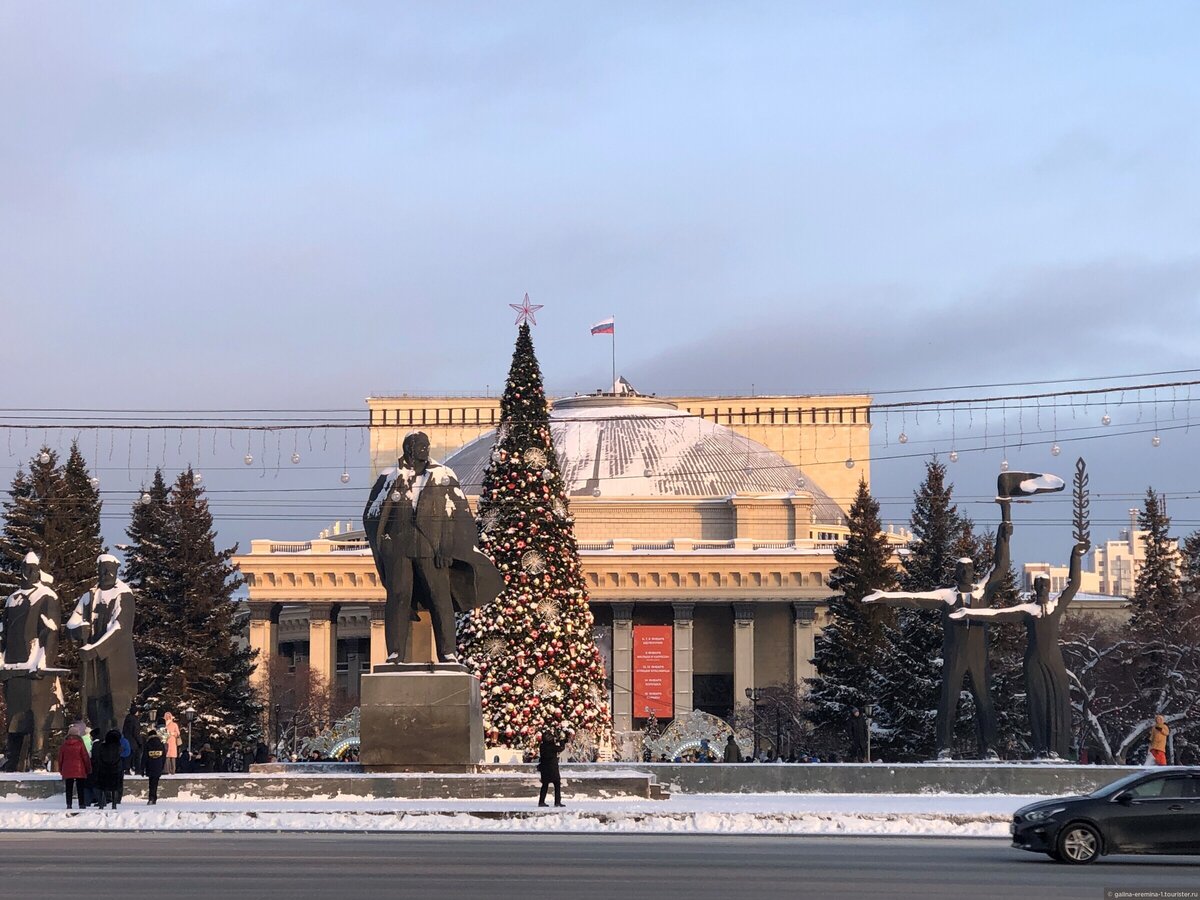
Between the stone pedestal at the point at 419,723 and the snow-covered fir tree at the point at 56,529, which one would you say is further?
the snow-covered fir tree at the point at 56,529

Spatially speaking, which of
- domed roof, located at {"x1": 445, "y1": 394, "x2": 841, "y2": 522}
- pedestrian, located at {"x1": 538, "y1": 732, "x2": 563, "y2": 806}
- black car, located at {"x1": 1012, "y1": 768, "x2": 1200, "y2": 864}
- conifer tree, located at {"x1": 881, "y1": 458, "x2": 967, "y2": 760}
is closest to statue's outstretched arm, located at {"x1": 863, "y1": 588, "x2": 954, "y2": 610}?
pedestrian, located at {"x1": 538, "y1": 732, "x2": 563, "y2": 806}

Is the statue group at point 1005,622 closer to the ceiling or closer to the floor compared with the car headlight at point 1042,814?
closer to the ceiling

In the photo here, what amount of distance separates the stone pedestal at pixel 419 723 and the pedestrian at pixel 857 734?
3455cm

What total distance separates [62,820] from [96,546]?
34.7m

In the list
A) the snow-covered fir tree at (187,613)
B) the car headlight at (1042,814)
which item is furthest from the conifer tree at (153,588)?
the car headlight at (1042,814)

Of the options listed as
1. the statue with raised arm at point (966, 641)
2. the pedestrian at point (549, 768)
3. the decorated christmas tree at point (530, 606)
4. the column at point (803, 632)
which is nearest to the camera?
the pedestrian at point (549, 768)

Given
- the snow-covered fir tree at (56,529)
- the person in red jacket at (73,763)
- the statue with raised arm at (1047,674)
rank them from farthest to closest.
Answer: the snow-covered fir tree at (56,529), the statue with raised arm at (1047,674), the person in red jacket at (73,763)

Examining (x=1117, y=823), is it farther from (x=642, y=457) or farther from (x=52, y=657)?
(x=642, y=457)

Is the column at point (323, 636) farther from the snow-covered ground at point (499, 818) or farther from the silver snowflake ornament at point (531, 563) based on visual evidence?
the snow-covered ground at point (499, 818)

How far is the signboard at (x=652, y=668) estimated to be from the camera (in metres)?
88.1

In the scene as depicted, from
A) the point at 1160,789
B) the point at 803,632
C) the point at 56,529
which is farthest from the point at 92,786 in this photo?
the point at 803,632

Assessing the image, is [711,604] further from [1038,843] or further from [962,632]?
[1038,843]

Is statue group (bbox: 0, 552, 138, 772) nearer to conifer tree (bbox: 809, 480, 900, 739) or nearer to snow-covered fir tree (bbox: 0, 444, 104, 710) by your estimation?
snow-covered fir tree (bbox: 0, 444, 104, 710)

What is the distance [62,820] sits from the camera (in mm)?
23438
